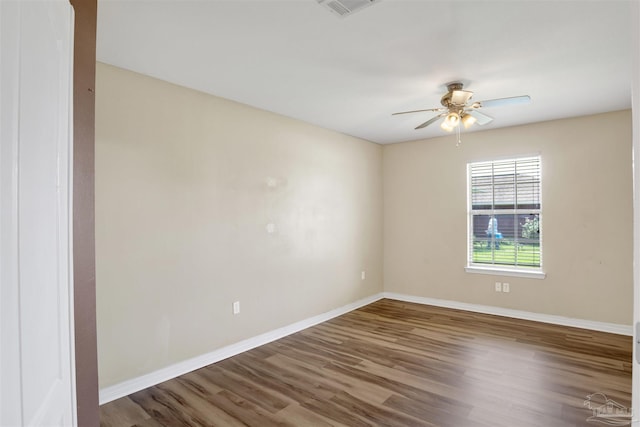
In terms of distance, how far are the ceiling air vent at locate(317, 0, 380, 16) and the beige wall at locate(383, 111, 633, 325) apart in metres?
3.52

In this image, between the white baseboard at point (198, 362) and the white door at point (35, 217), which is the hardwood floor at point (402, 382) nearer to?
the white baseboard at point (198, 362)

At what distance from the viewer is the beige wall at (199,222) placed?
2.70m

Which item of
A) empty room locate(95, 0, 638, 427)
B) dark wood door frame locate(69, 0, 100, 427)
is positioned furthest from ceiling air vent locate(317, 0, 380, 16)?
dark wood door frame locate(69, 0, 100, 427)

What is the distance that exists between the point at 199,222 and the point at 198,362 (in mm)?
1277

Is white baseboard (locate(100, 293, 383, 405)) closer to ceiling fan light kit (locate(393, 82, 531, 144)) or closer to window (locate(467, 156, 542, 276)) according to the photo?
window (locate(467, 156, 542, 276))

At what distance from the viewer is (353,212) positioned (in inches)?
205

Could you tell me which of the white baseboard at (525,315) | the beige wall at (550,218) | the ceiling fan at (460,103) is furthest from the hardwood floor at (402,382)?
the ceiling fan at (460,103)

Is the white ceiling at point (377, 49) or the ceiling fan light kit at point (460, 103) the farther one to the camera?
the ceiling fan light kit at point (460, 103)

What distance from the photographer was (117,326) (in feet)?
8.86

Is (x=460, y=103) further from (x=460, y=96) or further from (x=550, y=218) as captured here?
(x=550, y=218)

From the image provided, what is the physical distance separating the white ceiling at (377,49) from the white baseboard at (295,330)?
2.48m

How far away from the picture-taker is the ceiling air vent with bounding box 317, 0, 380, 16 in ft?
6.26

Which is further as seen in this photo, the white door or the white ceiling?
the white ceiling

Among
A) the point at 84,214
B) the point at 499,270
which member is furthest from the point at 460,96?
the point at 84,214
